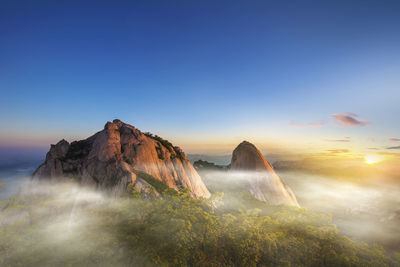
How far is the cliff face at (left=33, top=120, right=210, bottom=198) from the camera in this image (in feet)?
61.4

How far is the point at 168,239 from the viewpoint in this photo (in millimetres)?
10477

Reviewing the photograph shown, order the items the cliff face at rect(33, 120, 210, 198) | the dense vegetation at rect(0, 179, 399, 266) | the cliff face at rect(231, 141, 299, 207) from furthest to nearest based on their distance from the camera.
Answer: the cliff face at rect(231, 141, 299, 207) < the cliff face at rect(33, 120, 210, 198) < the dense vegetation at rect(0, 179, 399, 266)

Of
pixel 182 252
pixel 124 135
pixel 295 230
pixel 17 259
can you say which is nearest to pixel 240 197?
pixel 295 230

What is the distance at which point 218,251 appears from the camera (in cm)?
1099

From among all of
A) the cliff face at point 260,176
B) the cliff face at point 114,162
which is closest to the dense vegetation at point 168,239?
the cliff face at point 114,162

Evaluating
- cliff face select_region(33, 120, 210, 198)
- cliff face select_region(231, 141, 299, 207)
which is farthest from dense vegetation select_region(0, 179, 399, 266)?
cliff face select_region(231, 141, 299, 207)

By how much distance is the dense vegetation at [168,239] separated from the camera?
29.8 ft

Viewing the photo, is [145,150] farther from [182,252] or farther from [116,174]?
[182,252]

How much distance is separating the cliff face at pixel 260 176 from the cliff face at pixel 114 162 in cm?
1546

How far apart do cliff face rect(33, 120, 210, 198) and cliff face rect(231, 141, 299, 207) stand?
15465mm

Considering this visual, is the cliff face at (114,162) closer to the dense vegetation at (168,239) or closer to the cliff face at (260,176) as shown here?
the dense vegetation at (168,239)

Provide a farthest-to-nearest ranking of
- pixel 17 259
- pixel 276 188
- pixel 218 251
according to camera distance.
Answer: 1. pixel 276 188
2. pixel 218 251
3. pixel 17 259

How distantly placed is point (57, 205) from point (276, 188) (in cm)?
3647

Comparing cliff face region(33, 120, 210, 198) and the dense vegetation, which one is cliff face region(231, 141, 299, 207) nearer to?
cliff face region(33, 120, 210, 198)
